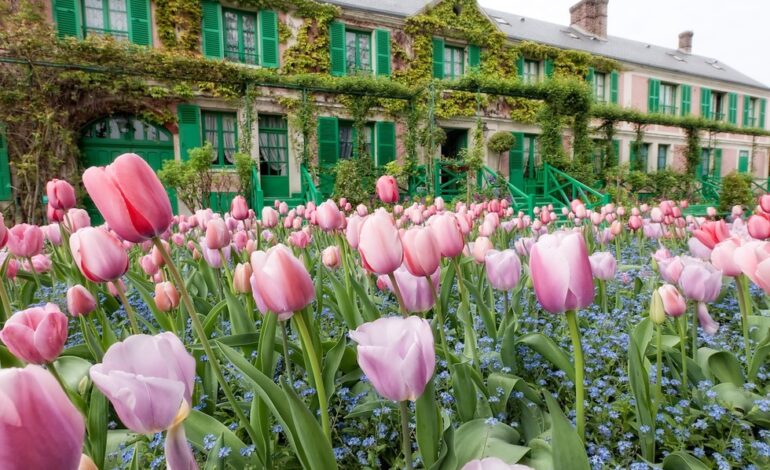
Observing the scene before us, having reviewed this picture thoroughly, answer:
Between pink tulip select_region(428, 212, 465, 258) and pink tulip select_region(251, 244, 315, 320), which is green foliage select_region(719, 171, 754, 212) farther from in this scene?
pink tulip select_region(251, 244, 315, 320)

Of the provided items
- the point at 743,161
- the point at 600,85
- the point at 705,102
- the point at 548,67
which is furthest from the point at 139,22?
the point at 743,161

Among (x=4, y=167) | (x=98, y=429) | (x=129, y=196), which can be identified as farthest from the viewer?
(x=4, y=167)

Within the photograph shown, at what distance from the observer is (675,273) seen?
1.37 m

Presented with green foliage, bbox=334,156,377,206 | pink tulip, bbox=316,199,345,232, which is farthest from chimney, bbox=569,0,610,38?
pink tulip, bbox=316,199,345,232

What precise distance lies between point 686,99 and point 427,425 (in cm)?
2344

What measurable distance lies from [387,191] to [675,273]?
1.21m

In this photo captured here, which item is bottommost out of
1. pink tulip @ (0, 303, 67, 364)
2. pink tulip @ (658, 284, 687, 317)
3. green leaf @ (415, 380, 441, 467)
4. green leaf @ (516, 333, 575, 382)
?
green leaf @ (516, 333, 575, 382)

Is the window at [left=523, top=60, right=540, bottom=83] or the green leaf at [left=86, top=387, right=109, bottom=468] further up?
the window at [left=523, top=60, right=540, bottom=83]

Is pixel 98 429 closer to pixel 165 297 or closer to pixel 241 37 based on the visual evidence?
pixel 165 297

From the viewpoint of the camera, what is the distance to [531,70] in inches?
621

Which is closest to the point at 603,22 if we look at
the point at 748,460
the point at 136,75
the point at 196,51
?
the point at 196,51

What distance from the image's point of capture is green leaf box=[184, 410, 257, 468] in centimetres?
89

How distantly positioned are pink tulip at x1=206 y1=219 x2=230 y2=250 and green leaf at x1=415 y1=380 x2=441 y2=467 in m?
1.01

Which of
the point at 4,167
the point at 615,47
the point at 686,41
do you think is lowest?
the point at 4,167
